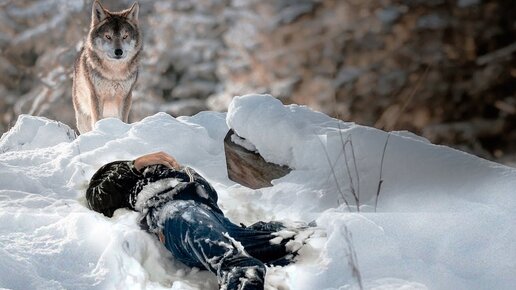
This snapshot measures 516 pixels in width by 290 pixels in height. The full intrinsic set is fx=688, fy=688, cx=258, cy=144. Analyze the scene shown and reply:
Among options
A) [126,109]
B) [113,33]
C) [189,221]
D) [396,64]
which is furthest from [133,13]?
[189,221]

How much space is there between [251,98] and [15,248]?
6.35 ft

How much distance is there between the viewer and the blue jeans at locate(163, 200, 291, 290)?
2.53 metres

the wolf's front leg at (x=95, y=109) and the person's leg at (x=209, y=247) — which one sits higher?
the wolf's front leg at (x=95, y=109)

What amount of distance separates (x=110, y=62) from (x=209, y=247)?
492 centimetres

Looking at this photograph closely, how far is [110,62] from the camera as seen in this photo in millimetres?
7242

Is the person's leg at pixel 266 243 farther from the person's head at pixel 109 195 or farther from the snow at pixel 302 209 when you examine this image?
the person's head at pixel 109 195

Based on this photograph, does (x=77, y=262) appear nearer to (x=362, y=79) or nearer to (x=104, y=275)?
(x=104, y=275)

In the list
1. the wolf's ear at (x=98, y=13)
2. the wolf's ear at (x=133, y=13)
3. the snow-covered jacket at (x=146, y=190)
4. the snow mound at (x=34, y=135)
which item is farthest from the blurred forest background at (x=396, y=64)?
the snow mound at (x=34, y=135)

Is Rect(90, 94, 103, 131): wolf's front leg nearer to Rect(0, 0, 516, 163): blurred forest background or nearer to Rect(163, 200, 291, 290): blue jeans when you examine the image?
Rect(0, 0, 516, 163): blurred forest background

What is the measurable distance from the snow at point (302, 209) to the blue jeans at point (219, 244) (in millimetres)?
111

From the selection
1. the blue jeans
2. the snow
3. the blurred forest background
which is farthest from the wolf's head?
the blue jeans

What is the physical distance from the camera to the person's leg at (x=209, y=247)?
2.45m

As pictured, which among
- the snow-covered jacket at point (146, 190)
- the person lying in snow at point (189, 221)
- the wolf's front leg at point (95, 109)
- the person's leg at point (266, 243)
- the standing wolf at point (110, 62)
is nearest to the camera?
the person lying in snow at point (189, 221)

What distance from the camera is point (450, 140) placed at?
3.86m
